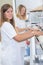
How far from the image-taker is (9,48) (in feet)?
3.51

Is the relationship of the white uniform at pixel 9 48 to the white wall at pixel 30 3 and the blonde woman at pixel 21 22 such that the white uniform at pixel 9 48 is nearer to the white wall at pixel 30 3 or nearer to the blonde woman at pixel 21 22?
the blonde woman at pixel 21 22

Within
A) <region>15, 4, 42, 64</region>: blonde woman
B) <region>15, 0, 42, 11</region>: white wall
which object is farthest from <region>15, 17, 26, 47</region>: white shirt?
<region>15, 0, 42, 11</region>: white wall

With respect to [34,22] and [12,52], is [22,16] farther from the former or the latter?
[12,52]

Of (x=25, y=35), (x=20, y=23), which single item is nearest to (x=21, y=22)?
(x=20, y=23)

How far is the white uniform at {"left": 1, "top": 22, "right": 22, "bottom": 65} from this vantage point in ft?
3.42

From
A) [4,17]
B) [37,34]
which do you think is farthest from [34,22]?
[4,17]

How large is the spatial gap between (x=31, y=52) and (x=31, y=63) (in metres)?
0.09

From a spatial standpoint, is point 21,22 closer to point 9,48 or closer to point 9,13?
point 9,13

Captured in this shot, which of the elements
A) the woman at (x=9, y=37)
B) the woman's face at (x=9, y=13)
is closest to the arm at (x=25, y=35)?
the woman at (x=9, y=37)

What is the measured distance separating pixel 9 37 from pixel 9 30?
0.18ft

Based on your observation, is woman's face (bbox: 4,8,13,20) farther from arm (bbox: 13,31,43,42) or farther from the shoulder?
arm (bbox: 13,31,43,42)

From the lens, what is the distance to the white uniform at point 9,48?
104 cm

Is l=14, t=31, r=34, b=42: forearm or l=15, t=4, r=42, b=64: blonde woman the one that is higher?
l=15, t=4, r=42, b=64: blonde woman

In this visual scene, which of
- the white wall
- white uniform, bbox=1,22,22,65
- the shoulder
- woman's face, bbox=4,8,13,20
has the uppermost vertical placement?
the white wall
